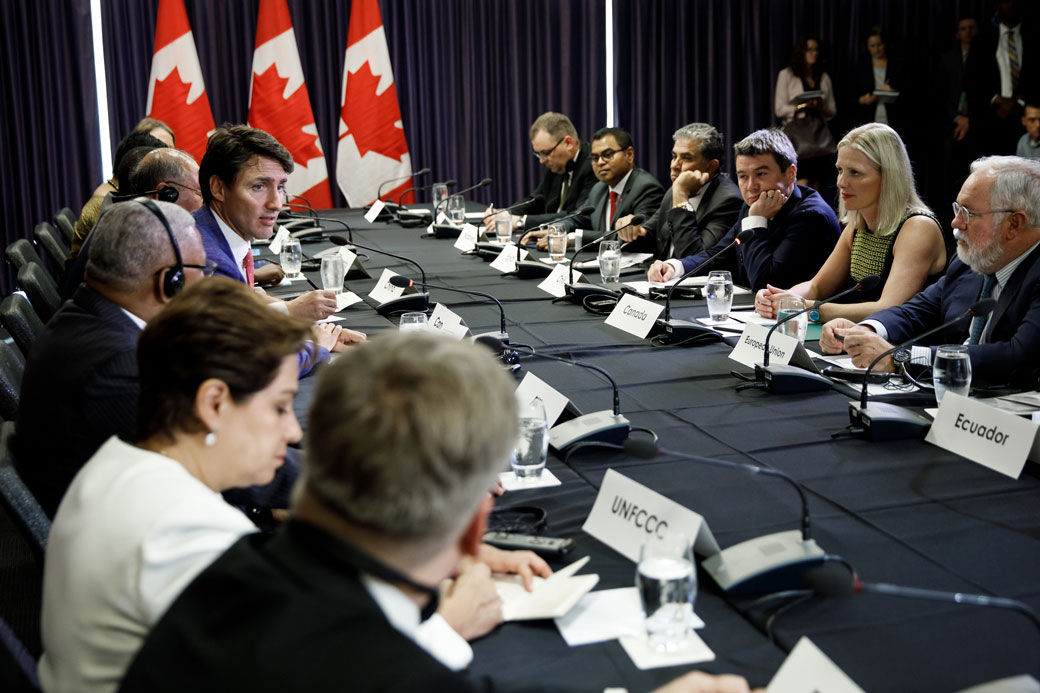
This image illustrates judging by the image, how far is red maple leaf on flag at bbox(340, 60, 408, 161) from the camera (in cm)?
807

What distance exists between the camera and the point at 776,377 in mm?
2211

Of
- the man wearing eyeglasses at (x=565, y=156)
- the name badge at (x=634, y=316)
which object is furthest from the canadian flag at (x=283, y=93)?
the name badge at (x=634, y=316)

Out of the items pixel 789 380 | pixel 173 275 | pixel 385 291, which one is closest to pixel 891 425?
pixel 789 380

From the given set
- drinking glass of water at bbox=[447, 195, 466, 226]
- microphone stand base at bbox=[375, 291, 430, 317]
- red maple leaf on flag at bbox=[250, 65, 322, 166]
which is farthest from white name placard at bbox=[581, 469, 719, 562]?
red maple leaf on flag at bbox=[250, 65, 322, 166]

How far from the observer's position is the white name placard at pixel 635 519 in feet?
4.39

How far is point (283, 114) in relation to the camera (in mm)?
7934

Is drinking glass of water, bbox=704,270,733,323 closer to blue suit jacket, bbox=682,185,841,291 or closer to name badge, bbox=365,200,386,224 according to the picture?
blue suit jacket, bbox=682,185,841,291

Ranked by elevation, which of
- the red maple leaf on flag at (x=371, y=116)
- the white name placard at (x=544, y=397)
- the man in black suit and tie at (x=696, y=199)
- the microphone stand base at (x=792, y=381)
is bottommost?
the microphone stand base at (x=792, y=381)

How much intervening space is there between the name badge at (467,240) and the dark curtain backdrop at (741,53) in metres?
4.41

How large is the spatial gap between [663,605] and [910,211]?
2.28 metres

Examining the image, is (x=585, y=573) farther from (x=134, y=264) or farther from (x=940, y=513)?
(x=134, y=264)

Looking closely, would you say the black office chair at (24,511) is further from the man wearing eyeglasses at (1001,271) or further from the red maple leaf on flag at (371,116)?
the red maple leaf on flag at (371,116)

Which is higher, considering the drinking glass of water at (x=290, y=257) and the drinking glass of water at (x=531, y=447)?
the drinking glass of water at (x=290, y=257)

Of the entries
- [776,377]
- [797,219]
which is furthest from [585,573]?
[797,219]
